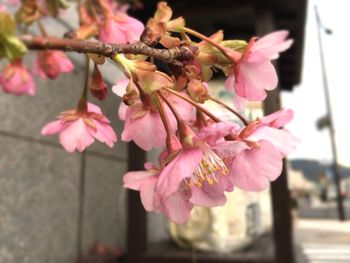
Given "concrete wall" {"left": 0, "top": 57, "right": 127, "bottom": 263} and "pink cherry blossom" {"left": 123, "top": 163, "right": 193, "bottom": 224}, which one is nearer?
"pink cherry blossom" {"left": 123, "top": 163, "right": 193, "bottom": 224}

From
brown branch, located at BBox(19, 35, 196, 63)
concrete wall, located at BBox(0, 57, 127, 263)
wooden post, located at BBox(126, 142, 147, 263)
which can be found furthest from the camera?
wooden post, located at BBox(126, 142, 147, 263)

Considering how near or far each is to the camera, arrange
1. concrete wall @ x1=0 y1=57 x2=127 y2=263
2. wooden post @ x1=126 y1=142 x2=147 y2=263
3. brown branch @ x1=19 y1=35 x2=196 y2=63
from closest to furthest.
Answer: brown branch @ x1=19 y1=35 x2=196 y2=63
concrete wall @ x1=0 y1=57 x2=127 y2=263
wooden post @ x1=126 y1=142 x2=147 y2=263

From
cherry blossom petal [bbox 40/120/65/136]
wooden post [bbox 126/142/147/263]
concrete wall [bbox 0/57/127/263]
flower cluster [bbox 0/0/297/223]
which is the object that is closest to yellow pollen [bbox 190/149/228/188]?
flower cluster [bbox 0/0/297/223]

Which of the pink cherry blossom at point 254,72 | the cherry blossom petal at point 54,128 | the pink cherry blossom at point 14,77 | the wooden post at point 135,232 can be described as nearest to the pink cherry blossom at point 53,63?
the pink cherry blossom at point 14,77

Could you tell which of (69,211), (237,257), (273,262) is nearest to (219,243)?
(237,257)

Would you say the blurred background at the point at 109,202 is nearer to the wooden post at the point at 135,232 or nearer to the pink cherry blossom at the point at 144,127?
the wooden post at the point at 135,232

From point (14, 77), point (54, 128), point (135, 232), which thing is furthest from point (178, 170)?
point (135, 232)

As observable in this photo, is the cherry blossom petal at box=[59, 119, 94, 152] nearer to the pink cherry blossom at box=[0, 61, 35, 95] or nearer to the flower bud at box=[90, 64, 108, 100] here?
the flower bud at box=[90, 64, 108, 100]
